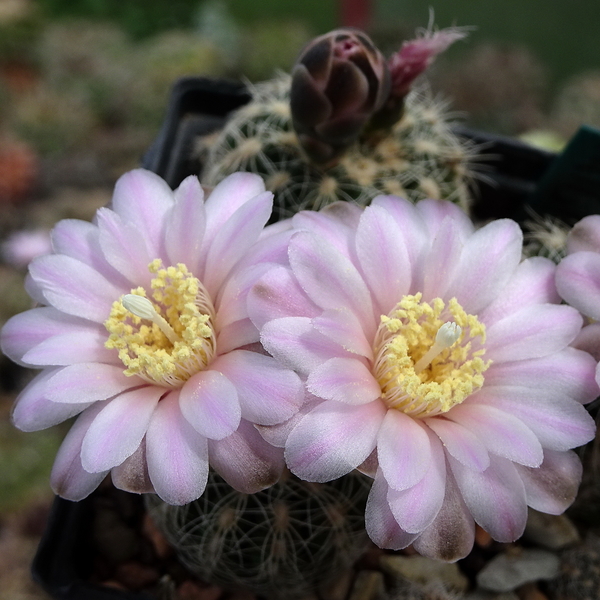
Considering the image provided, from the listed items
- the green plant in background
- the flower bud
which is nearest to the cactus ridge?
the green plant in background

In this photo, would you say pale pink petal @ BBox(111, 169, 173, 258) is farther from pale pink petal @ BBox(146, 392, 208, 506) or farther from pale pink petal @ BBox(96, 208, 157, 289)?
pale pink petal @ BBox(146, 392, 208, 506)

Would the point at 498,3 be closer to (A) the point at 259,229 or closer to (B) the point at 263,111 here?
(B) the point at 263,111

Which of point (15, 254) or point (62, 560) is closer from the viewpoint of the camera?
point (62, 560)

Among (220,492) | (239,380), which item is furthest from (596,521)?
(239,380)

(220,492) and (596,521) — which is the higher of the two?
(220,492)

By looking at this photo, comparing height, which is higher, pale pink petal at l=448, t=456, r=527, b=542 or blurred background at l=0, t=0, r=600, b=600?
pale pink petal at l=448, t=456, r=527, b=542

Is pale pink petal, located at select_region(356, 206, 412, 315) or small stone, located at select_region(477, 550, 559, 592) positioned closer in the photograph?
pale pink petal, located at select_region(356, 206, 412, 315)

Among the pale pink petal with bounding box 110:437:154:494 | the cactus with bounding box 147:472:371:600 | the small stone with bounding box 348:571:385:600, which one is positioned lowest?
the small stone with bounding box 348:571:385:600
